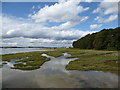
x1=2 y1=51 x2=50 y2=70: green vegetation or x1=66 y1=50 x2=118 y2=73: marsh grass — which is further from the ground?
x1=66 y1=50 x2=118 y2=73: marsh grass

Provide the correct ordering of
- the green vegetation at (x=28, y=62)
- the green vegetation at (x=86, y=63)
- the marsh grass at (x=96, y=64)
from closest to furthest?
the marsh grass at (x=96, y=64) → the green vegetation at (x=86, y=63) → the green vegetation at (x=28, y=62)

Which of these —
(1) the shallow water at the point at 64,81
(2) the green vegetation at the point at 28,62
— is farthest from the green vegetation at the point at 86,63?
(1) the shallow water at the point at 64,81

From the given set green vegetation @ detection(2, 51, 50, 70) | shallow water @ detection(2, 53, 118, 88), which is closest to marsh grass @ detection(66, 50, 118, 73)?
shallow water @ detection(2, 53, 118, 88)

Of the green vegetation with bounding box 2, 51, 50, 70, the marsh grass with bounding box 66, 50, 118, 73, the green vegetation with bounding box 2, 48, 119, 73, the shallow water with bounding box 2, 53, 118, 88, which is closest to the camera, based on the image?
the shallow water with bounding box 2, 53, 118, 88

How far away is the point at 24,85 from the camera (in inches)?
700

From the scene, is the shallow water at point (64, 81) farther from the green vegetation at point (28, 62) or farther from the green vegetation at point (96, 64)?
the green vegetation at point (28, 62)

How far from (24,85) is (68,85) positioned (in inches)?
299

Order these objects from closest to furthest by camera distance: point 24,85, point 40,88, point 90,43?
1. point 40,88
2. point 24,85
3. point 90,43

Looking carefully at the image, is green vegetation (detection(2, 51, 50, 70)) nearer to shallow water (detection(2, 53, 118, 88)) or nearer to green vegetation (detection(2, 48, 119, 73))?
green vegetation (detection(2, 48, 119, 73))

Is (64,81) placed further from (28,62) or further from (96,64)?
(28,62)

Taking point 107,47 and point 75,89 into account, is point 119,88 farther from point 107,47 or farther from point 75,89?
point 107,47

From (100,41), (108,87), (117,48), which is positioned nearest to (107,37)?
(100,41)

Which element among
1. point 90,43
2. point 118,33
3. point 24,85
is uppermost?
point 118,33

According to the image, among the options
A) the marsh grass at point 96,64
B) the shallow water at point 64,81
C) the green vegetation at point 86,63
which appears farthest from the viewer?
the green vegetation at point 86,63
